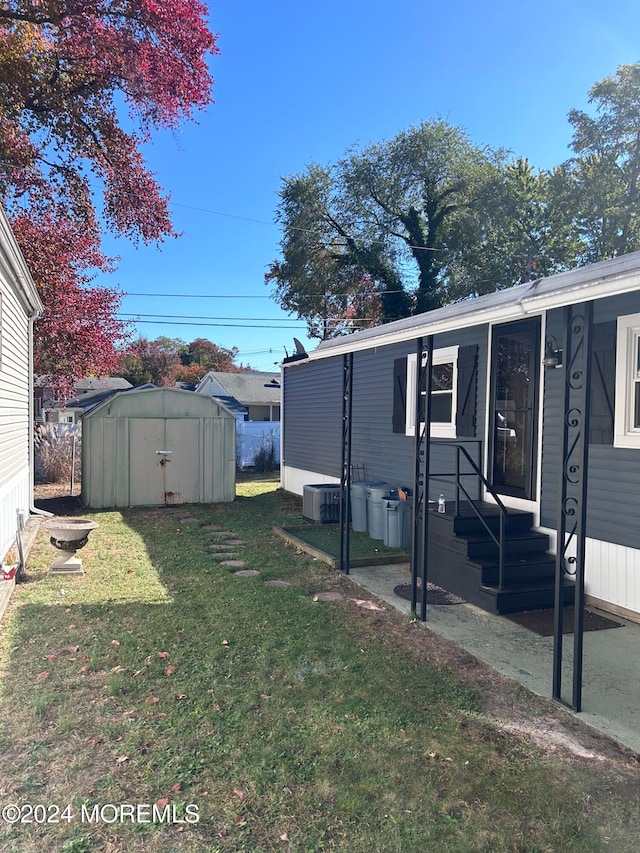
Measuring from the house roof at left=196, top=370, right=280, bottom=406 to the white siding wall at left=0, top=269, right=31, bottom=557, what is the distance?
19.0m

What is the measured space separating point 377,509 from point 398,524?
0.54 m

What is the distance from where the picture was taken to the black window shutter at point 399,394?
8305mm

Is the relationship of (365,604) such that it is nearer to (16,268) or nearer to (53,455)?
(16,268)

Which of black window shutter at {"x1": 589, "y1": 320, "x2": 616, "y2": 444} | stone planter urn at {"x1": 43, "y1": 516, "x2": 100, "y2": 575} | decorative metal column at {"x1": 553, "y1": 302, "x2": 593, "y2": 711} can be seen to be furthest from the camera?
stone planter urn at {"x1": 43, "y1": 516, "x2": 100, "y2": 575}

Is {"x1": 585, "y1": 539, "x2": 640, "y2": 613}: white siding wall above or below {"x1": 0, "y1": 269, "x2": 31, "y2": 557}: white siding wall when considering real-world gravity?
below

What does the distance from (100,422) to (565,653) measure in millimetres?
8593

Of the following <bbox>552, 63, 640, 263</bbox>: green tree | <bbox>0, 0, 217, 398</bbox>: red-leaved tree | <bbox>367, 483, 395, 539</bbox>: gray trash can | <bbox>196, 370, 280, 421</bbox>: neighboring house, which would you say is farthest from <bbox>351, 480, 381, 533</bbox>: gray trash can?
<bbox>196, 370, 280, 421</bbox>: neighboring house

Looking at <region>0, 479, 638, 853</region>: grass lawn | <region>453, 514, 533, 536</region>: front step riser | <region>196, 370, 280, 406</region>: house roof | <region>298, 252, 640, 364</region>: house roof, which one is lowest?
<region>0, 479, 638, 853</region>: grass lawn

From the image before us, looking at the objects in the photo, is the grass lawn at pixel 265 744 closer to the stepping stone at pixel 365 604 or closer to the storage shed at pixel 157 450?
the stepping stone at pixel 365 604

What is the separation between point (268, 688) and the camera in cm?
353

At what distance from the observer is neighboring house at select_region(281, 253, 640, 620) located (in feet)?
11.7

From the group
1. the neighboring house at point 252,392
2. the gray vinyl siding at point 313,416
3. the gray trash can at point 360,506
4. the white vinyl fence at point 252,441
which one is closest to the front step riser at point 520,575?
the gray trash can at point 360,506

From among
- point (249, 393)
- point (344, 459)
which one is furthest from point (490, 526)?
point (249, 393)

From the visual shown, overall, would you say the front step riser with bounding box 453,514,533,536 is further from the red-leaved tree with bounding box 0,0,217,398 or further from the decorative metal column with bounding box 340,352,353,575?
the red-leaved tree with bounding box 0,0,217,398
